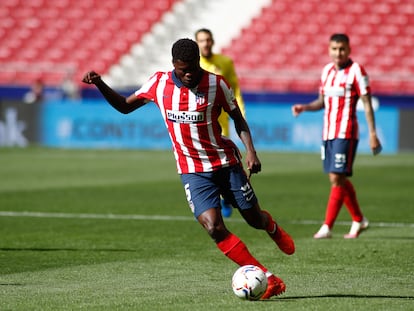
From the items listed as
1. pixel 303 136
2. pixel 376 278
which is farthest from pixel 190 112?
pixel 303 136

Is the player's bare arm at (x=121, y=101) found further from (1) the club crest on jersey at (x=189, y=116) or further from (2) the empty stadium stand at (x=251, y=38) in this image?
(2) the empty stadium stand at (x=251, y=38)

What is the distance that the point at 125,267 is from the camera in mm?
9133

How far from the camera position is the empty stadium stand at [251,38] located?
3077cm

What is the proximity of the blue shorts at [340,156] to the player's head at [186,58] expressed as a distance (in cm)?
438

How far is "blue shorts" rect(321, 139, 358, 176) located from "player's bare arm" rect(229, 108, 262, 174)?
393 cm

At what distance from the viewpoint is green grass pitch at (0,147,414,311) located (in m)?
7.46

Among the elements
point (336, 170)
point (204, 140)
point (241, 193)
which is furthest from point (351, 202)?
point (204, 140)

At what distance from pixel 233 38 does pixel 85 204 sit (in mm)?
18959

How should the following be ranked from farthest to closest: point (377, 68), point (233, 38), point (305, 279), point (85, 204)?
point (233, 38)
point (377, 68)
point (85, 204)
point (305, 279)

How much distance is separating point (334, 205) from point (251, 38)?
21546mm

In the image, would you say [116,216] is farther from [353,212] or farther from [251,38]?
[251,38]

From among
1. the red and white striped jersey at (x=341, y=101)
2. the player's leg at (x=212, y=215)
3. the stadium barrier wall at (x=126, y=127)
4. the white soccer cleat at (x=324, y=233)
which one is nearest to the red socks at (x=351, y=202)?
the white soccer cleat at (x=324, y=233)

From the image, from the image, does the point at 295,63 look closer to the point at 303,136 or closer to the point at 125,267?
the point at 303,136

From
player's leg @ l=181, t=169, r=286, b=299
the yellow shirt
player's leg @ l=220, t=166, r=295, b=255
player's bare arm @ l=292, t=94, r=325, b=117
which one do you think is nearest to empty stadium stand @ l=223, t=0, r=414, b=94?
the yellow shirt
